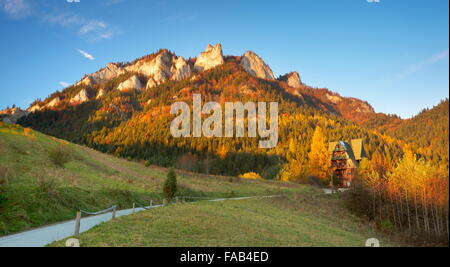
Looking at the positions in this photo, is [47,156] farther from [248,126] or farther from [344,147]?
[248,126]

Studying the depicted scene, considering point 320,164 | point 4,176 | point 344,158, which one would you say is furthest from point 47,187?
point 344,158

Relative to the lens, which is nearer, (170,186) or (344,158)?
(170,186)

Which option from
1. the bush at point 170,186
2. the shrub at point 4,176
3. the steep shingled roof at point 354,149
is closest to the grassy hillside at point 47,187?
the shrub at point 4,176

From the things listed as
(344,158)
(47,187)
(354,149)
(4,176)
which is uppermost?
(354,149)

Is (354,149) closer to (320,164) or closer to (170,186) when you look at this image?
(320,164)

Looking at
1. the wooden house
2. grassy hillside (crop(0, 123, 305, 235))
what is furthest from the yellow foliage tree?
grassy hillside (crop(0, 123, 305, 235))

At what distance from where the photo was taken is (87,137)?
139 meters

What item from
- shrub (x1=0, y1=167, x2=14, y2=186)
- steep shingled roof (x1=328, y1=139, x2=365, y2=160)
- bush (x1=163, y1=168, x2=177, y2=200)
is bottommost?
bush (x1=163, y1=168, x2=177, y2=200)

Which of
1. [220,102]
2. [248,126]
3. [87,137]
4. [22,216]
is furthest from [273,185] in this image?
[87,137]

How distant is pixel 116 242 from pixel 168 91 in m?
171

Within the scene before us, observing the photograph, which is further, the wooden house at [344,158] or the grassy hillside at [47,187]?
the wooden house at [344,158]

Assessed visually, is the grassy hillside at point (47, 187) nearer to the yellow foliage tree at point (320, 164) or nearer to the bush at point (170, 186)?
the bush at point (170, 186)

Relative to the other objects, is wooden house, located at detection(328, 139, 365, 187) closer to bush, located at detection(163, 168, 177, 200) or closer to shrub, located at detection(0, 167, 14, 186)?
bush, located at detection(163, 168, 177, 200)

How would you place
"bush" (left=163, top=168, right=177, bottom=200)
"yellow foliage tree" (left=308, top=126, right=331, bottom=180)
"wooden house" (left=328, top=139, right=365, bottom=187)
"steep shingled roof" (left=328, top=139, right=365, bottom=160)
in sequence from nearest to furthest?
"bush" (left=163, top=168, right=177, bottom=200) → "yellow foliage tree" (left=308, top=126, right=331, bottom=180) → "wooden house" (left=328, top=139, right=365, bottom=187) → "steep shingled roof" (left=328, top=139, right=365, bottom=160)
